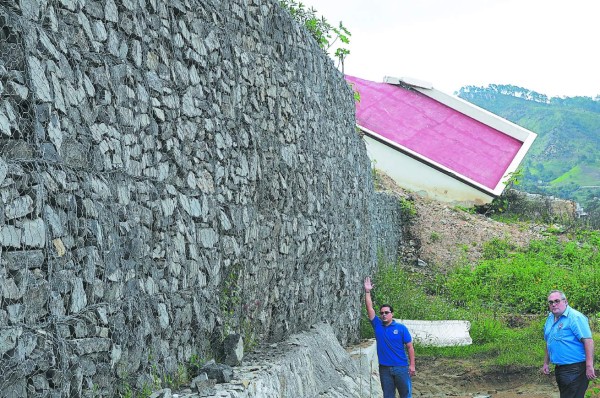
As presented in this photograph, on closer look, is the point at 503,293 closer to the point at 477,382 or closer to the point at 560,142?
the point at 477,382

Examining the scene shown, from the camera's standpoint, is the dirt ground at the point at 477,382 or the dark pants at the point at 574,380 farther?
the dirt ground at the point at 477,382

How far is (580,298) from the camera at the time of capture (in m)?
16.3

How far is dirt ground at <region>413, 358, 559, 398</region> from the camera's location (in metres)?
11.8

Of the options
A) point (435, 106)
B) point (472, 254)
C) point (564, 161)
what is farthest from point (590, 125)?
point (472, 254)

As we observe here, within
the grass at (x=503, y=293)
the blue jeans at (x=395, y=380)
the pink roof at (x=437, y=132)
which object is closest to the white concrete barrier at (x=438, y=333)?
the grass at (x=503, y=293)

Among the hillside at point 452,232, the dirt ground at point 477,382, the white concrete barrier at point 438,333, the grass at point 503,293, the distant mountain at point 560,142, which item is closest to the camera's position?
the dirt ground at point 477,382

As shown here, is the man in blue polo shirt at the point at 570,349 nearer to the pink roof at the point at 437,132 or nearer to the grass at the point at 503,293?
the grass at the point at 503,293

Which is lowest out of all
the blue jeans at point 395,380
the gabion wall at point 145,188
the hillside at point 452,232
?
the blue jeans at point 395,380

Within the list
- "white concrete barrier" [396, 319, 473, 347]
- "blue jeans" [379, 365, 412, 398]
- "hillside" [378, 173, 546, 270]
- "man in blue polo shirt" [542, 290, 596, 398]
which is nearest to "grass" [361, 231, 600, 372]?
"white concrete barrier" [396, 319, 473, 347]

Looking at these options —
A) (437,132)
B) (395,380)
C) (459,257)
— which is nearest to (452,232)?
(459,257)

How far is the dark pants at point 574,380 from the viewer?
26.9 feet

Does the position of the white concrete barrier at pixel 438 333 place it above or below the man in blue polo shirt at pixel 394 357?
below

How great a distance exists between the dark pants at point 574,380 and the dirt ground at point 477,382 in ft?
10.6

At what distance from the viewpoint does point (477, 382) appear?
12.4m
